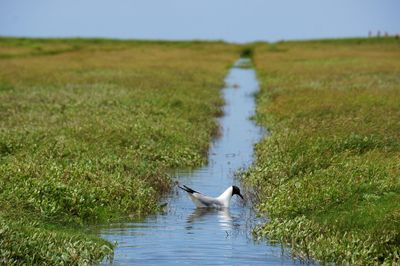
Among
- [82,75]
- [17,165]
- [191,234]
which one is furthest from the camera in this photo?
[82,75]

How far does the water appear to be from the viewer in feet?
43.8

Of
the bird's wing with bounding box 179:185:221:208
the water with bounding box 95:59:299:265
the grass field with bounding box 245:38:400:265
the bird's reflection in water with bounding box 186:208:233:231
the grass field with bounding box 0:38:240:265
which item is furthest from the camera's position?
the bird's wing with bounding box 179:185:221:208

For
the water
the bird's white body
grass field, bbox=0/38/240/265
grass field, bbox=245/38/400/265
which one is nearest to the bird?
the bird's white body

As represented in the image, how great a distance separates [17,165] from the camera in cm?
1639

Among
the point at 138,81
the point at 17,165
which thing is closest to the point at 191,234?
the point at 17,165

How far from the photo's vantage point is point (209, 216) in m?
17.0

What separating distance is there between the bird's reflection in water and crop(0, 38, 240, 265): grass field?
2.58ft

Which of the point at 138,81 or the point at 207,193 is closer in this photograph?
the point at 207,193

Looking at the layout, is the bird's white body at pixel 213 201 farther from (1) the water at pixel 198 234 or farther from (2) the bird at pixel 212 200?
(1) the water at pixel 198 234

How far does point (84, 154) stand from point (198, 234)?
529 cm

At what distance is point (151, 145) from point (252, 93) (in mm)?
23550

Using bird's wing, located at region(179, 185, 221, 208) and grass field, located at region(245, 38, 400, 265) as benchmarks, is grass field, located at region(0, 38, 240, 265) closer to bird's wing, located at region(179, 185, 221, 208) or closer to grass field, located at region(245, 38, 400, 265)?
bird's wing, located at region(179, 185, 221, 208)

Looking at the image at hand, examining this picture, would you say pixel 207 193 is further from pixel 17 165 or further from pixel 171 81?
pixel 171 81

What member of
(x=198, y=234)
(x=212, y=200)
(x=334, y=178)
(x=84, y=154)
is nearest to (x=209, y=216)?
(x=212, y=200)
